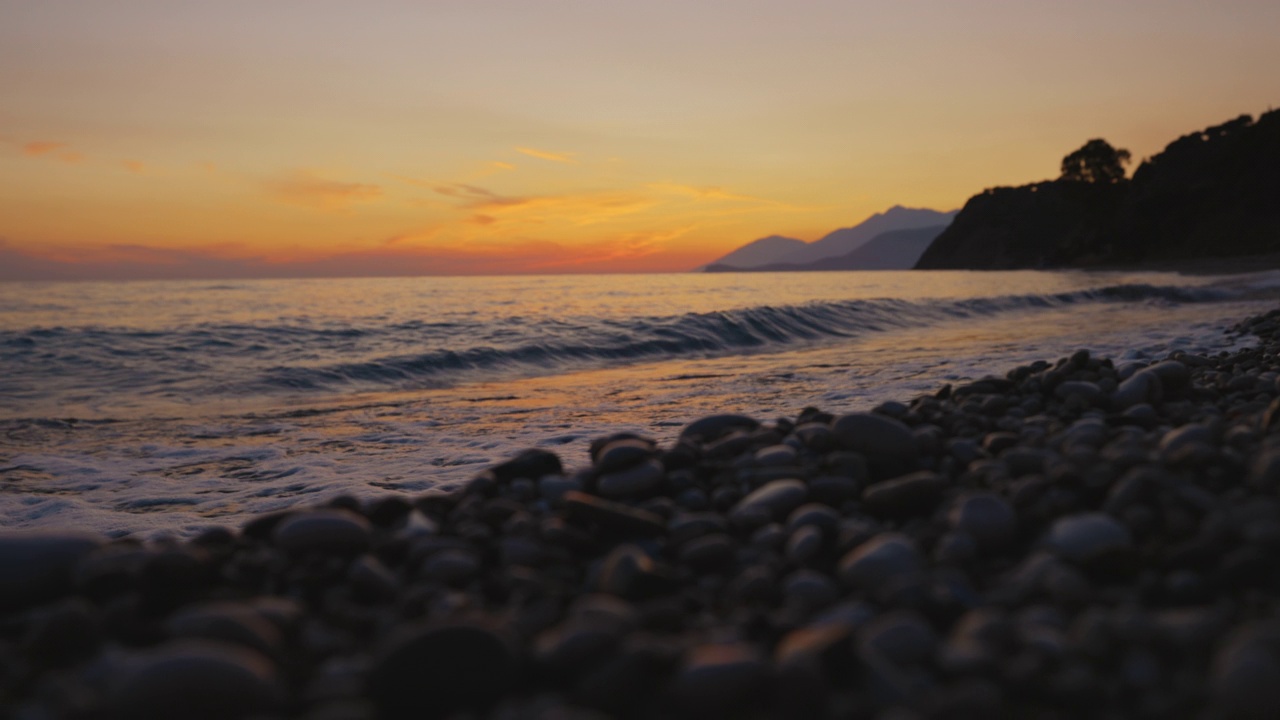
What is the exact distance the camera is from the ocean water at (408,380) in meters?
5.91

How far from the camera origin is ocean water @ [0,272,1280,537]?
19.4ft

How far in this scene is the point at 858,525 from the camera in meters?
2.44

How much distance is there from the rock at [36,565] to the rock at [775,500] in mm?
2067

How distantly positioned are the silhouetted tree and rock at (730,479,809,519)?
333 ft

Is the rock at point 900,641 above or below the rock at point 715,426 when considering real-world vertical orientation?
below

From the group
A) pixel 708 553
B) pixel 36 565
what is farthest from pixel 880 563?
pixel 36 565

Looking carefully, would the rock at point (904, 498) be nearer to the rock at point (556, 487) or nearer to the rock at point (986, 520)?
the rock at point (986, 520)

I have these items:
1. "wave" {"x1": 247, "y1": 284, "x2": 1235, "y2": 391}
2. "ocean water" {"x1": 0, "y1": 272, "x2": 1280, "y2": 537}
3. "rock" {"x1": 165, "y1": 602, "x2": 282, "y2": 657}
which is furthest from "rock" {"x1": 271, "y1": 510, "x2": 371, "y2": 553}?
"wave" {"x1": 247, "y1": 284, "x2": 1235, "y2": 391}

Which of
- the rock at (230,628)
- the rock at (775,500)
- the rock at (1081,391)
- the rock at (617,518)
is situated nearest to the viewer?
the rock at (230,628)

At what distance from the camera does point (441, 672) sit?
5.28 feet

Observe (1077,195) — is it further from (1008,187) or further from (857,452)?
(857,452)

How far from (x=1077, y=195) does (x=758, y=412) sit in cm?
9646

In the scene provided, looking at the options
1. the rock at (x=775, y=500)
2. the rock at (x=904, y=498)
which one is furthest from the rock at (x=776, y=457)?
the rock at (x=904, y=498)

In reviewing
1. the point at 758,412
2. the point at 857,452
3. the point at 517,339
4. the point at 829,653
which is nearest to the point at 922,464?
the point at 857,452
